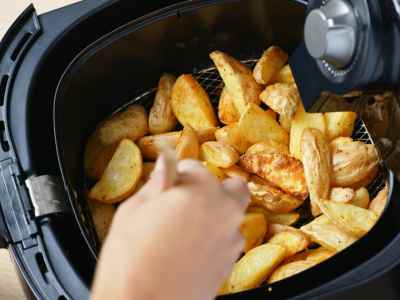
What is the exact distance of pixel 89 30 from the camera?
0.76 m

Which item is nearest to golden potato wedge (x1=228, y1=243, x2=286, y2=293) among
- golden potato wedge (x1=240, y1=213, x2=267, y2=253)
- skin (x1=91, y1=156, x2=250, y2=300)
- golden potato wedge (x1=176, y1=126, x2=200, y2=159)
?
golden potato wedge (x1=240, y1=213, x2=267, y2=253)

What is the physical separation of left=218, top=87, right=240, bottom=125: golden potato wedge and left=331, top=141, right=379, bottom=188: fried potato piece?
13cm

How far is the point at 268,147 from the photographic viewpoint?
2.43 ft

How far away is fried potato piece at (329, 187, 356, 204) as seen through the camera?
0.70m

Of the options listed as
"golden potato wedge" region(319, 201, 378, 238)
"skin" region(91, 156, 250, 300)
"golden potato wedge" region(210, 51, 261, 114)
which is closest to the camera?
"skin" region(91, 156, 250, 300)

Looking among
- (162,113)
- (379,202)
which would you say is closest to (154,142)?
(162,113)

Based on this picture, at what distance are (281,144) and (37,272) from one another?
30 centimetres

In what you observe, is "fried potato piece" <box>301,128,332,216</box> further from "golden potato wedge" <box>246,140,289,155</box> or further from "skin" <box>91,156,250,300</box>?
"skin" <box>91,156,250,300</box>

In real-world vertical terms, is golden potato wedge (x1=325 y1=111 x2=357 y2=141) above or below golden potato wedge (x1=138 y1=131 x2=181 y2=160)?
below

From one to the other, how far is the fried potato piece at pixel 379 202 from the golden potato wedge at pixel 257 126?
0.12 meters

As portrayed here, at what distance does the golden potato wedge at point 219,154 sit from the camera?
2.36ft

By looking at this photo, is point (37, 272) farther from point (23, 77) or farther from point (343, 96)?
point (343, 96)

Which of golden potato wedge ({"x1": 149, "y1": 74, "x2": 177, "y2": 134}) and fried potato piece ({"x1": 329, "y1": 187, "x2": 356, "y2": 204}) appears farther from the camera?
golden potato wedge ({"x1": 149, "y1": 74, "x2": 177, "y2": 134})

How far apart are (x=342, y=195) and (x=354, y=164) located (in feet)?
0.11
